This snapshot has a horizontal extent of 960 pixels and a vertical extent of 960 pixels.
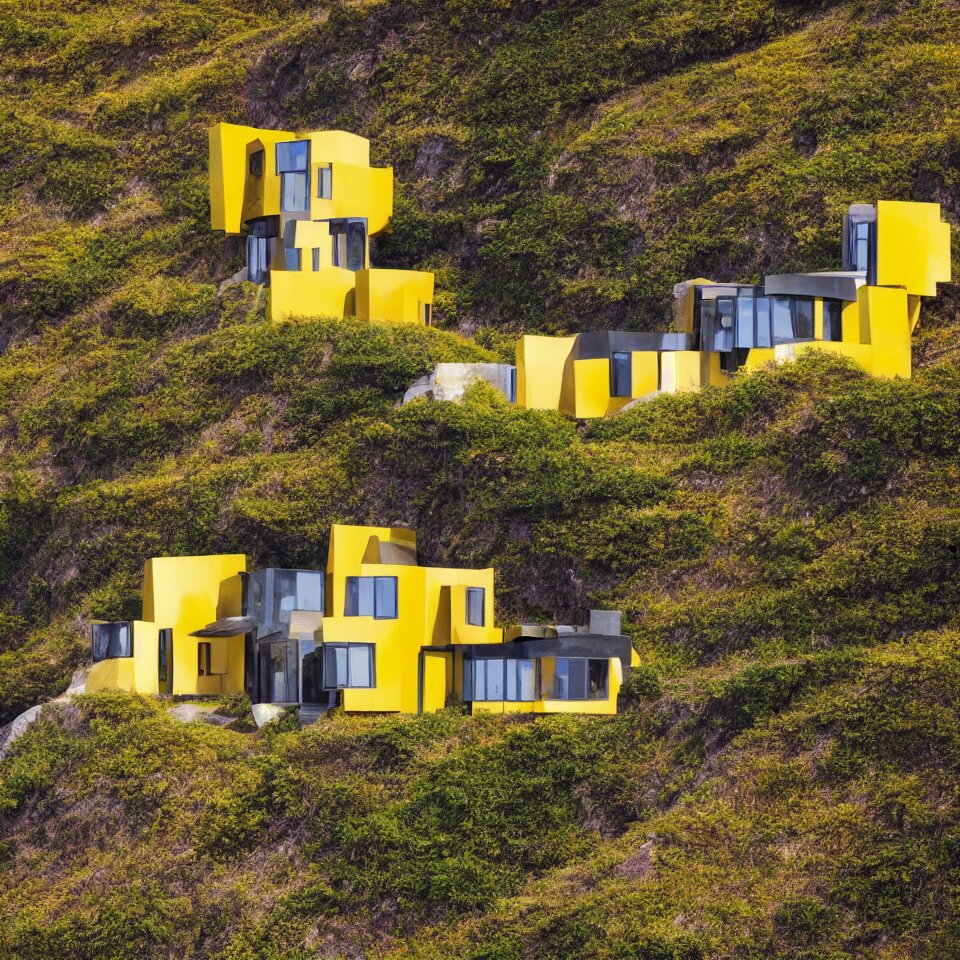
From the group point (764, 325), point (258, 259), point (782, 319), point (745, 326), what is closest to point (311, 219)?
point (258, 259)

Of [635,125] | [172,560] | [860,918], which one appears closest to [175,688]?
[172,560]

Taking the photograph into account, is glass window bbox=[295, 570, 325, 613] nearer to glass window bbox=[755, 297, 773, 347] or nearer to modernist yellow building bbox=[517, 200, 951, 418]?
modernist yellow building bbox=[517, 200, 951, 418]

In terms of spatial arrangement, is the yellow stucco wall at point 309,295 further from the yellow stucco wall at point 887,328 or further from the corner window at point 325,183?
the yellow stucco wall at point 887,328

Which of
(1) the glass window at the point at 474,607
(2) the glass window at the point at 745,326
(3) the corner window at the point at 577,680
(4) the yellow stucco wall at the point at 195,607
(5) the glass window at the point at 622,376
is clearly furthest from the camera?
(5) the glass window at the point at 622,376

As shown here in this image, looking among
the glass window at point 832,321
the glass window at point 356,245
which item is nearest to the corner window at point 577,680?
the glass window at point 832,321

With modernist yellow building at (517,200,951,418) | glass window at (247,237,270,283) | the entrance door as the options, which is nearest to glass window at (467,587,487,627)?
the entrance door
